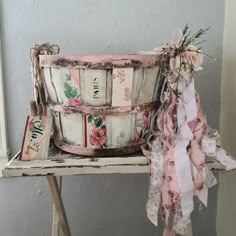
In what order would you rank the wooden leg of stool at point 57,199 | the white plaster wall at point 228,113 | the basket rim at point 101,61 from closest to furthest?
1. the basket rim at point 101,61
2. the wooden leg of stool at point 57,199
3. the white plaster wall at point 228,113

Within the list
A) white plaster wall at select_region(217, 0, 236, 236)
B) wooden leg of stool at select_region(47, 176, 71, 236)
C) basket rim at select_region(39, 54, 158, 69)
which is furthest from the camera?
white plaster wall at select_region(217, 0, 236, 236)

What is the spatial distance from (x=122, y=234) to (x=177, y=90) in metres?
0.57

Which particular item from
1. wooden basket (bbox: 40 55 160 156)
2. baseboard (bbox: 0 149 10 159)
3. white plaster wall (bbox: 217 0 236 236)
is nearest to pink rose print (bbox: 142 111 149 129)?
wooden basket (bbox: 40 55 160 156)

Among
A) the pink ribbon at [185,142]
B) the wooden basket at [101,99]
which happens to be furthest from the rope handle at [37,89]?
the pink ribbon at [185,142]

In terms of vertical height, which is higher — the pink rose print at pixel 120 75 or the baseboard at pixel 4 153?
the pink rose print at pixel 120 75

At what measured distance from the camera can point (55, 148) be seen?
647 mm

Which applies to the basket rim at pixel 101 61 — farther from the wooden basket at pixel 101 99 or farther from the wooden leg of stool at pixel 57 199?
the wooden leg of stool at pixel 57 199

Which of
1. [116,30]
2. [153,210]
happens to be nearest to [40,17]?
[116,30]

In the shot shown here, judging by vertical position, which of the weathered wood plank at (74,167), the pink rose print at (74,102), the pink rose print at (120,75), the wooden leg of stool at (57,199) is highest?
the pink rose print at (120,75)

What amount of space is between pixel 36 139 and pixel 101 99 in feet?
0.47

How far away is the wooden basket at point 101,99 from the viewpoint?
54 cm

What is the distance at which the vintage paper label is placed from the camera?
0.58 m

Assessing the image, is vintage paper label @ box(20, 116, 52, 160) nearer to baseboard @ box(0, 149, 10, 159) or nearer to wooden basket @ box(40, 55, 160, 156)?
wooden basket @ box(40, 55, 160, 156)

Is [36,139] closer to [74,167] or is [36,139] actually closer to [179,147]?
[74,167]
